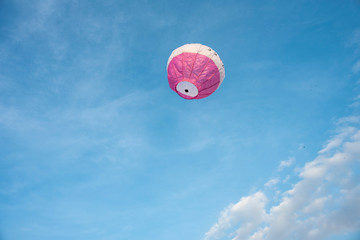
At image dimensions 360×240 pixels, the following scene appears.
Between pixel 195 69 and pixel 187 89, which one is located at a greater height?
pixel 195 69

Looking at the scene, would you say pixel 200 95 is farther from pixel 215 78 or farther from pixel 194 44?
pixel 194 44

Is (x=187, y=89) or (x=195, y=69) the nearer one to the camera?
(x=195, y=69)

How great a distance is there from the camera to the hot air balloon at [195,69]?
13359mm

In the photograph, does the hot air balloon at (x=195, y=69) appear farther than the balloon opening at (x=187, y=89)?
No

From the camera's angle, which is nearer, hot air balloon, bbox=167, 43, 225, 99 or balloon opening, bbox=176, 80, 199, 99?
hot air balloon, bbox=167, 43, 225, 99

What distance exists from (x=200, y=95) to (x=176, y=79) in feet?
7.04

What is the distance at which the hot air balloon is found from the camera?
526 inches

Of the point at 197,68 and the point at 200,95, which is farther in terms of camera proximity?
the point at 200,95

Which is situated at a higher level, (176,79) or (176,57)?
(176,57)

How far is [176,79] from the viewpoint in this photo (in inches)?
555

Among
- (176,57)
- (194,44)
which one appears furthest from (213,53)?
(176,57)

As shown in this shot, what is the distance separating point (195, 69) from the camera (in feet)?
43.6

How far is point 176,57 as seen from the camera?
1395 cm

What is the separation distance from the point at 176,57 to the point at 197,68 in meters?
1.79
